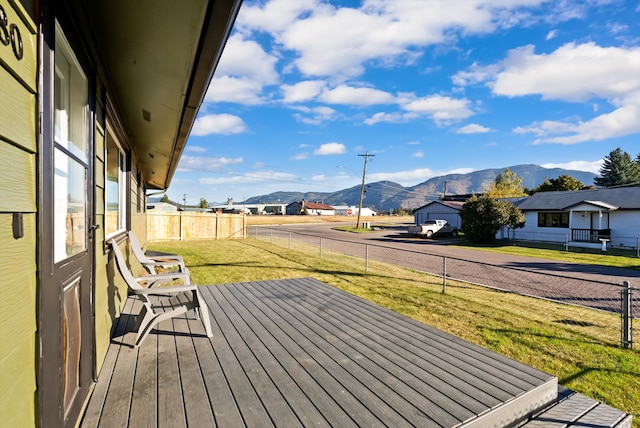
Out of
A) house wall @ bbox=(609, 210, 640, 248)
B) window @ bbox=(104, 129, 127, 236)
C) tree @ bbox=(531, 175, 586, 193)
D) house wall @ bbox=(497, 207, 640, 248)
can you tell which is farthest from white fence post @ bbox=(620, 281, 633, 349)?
tree @ bbox=(531, 175, 586, 193)

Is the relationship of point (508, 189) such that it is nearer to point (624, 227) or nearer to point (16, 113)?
point (624, 227)

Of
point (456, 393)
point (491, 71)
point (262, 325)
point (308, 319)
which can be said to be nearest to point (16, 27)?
point (456, 393)

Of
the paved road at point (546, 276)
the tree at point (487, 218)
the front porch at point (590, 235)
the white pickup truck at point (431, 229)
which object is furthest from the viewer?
the white pickup truck at point (431, 229)

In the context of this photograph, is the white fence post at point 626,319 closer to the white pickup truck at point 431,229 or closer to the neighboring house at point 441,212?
the white pickup truck at point 431,229

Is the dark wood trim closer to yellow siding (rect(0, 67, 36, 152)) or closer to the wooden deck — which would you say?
yellow siding (rect(0, 67, 36, 152))

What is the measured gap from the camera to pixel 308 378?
2.42 meters

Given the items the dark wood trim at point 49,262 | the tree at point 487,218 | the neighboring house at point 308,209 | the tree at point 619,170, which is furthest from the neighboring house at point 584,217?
the neighboring house at point 308,209

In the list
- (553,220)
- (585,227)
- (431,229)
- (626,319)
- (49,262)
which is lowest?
(626,319)

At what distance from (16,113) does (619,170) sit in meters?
54.6

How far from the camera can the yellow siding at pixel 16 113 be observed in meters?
1.01

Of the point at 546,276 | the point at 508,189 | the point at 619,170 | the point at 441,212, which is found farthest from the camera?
the point at 619,170

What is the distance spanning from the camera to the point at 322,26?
532cm

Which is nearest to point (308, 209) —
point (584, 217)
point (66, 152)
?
point (584, 217)

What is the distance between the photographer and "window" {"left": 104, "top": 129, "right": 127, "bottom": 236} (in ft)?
11.8
